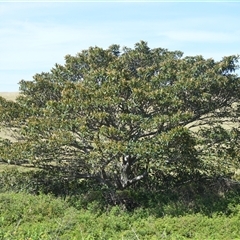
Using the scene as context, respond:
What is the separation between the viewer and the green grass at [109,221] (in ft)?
38.5

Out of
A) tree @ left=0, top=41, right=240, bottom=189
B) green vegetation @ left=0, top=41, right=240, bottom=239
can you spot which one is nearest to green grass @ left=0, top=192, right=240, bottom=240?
green vegetation @ left=0, top=41, right=240, bottom=239

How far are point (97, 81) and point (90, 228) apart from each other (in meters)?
4.91

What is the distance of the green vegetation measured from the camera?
12281 mm

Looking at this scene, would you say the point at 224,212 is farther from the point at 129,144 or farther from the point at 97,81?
the point at 97,81

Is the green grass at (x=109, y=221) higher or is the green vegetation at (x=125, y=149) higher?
the green vegetation at (x=125, y=149)

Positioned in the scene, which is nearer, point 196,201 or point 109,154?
point 109,154

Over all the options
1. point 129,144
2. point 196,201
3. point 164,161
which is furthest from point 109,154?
point 196,201

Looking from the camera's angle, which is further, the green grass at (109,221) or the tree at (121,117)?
the tree at (121,117)

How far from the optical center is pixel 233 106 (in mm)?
15367

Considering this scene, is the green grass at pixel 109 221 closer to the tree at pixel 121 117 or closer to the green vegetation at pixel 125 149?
the green vegetation at pixel 125 149

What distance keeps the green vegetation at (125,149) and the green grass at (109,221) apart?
0.12 feet

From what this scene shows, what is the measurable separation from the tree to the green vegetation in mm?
38

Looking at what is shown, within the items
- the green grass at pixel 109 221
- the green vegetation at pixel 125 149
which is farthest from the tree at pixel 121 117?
the green grass at pixel 109 221

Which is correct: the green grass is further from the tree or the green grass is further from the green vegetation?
the tree
